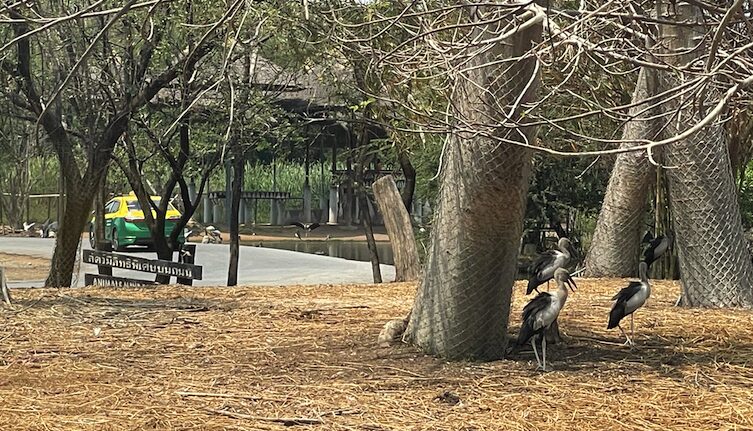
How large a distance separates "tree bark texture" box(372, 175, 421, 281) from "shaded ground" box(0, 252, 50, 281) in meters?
8.43

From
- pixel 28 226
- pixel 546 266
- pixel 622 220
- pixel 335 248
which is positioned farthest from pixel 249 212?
pixel 546 266

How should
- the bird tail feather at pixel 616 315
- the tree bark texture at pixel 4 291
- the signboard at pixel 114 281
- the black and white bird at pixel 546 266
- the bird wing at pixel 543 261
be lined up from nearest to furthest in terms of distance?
the bird tail feather at pixel 616 315, the black and white bird at pixel 546 266, the bird wing at pixel 543 261, the tree bark texture at pixel 4 291, the signboard at pixel 114 281

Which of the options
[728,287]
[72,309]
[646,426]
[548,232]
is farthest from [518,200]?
[548,232]

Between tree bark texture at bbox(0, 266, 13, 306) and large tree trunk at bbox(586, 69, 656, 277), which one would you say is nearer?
tree bark texture at bbox(0, 266, 13, 306)

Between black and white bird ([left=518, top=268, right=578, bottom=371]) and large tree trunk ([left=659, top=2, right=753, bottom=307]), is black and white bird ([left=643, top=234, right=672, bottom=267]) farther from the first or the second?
black and white bird ([left=518, top=268, right=578, bottom=371])

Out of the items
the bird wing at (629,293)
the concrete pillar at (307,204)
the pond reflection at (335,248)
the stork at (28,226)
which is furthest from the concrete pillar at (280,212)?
the bird wing at (629,293)

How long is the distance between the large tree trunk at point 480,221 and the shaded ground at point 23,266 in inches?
522

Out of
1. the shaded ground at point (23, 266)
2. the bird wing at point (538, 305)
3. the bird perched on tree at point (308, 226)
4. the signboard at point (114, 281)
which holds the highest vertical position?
the bird perched on tree at point (308, 226)

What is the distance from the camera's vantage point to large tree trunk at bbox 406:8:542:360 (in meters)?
6.22

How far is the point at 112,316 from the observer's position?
876cm

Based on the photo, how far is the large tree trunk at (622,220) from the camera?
11875 millimetres

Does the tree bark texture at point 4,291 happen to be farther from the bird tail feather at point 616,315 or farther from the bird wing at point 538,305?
the bird tail feather at point 616,315

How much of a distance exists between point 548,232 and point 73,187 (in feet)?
30.6

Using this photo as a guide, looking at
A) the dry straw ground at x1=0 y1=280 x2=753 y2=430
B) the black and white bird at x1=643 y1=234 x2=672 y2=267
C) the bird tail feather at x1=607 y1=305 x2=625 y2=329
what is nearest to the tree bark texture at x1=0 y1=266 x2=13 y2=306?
the dry straw ground at x1=0 y1=280 x2=753 y2=430
